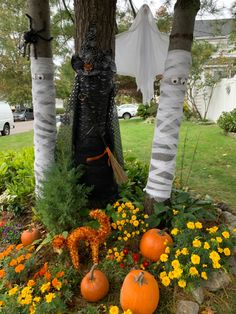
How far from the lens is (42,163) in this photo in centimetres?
302

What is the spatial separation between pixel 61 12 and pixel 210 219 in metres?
3.29

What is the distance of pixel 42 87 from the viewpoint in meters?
2.90

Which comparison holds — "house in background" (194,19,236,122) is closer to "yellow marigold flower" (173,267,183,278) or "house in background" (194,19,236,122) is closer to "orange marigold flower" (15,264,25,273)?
"yellow marigold flower" (173,267,183,278)

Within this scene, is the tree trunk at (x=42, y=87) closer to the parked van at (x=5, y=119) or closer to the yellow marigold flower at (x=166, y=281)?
the yellow marigold flower at (x=166, y=281)

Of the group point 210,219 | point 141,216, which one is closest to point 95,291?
point 141,216

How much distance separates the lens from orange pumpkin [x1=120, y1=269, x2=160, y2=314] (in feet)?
5.86

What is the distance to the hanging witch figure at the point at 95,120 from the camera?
2498 millimetres

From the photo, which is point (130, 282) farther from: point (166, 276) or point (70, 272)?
point (70, 272)

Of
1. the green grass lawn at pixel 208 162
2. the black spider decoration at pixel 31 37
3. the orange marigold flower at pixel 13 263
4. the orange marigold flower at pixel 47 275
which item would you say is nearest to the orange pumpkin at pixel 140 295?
the orange marigold flower at pixel 47 275

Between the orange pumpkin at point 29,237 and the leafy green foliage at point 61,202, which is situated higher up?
the leafy green foliage at point 61,202

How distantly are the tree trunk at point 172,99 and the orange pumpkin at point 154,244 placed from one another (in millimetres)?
418

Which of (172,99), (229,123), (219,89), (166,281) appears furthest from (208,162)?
(219,89)

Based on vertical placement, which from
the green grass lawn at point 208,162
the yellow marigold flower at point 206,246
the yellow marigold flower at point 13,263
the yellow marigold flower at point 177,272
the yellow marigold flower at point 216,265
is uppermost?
the yellow marigold flower at point 206,246

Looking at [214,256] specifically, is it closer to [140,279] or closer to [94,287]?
[140,279]
